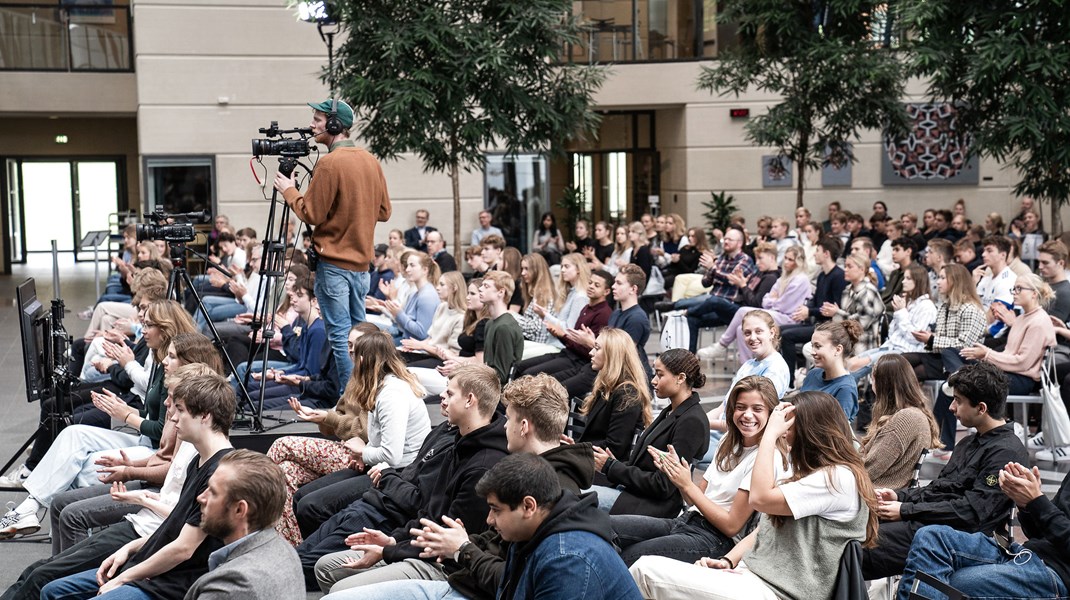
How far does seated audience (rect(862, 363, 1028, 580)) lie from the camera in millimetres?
4848

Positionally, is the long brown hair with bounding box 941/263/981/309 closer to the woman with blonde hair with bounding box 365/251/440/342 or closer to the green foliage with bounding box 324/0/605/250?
the woman with blonde hair with bounding box 365/251/440/342

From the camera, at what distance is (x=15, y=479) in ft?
24.4

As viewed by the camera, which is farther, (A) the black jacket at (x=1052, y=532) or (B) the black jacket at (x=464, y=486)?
(B) the black jacket at (x=464, y=486)

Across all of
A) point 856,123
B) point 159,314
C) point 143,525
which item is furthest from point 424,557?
point 856,123

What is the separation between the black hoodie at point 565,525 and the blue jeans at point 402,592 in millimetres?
749

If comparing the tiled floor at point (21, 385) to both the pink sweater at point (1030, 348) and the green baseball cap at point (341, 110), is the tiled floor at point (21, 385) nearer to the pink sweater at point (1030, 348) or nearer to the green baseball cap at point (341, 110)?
the pink sweater at point (1030, 348)

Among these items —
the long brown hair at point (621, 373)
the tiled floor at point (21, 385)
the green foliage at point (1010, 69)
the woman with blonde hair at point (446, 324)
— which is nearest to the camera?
the long brown hair at point (621, 373)

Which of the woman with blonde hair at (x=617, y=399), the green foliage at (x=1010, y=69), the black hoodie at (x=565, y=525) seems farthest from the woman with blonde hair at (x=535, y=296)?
the black hoodie at (x=565, y=525)

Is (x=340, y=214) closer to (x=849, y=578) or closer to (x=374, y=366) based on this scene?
(x=374, y=366)

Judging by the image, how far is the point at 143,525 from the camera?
5.14m

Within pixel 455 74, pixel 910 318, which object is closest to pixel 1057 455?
pixel 910 318

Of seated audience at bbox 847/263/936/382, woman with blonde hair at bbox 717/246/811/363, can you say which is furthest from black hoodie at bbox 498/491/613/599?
woman with blonde hair at bbox 717/246/811/363

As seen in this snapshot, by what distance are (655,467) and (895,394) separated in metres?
1.37

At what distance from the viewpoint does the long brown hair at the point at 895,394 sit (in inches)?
227
